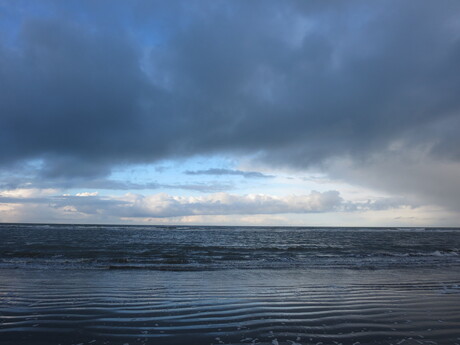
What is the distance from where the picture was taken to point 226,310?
9805 mm

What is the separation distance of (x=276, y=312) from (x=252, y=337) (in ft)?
7.78

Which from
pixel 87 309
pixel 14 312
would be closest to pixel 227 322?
pixel 87 309

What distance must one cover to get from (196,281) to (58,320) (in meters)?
7.65

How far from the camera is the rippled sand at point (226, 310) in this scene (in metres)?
7.53

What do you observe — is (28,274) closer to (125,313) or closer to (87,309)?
(87,309)

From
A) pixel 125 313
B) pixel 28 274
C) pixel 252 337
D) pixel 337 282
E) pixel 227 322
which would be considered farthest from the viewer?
pixel 28 274

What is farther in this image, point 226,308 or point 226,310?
point 226,308

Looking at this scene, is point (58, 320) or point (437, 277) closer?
point (58, 320)

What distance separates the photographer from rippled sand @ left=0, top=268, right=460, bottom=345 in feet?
24.7

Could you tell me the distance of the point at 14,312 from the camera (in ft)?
31.1

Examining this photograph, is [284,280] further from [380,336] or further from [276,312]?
[380,336]

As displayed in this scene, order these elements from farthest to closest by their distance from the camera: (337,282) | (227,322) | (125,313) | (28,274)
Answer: (28,274)
(337,282)
(125,313)
(227,322)

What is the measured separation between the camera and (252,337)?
7.47m

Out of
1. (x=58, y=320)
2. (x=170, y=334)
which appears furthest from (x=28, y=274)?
(x=170, y=334)
